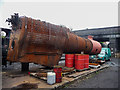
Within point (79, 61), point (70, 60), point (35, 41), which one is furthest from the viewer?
point (70, 60)

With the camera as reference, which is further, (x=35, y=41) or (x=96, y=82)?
(x=35, y=41)

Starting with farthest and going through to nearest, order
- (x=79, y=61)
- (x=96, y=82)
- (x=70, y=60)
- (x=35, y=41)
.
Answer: (x=70, y=60) → (x=79, y=61) → (x=35, y=41) → (x=96, y=82)

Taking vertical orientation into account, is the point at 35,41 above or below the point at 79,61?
above

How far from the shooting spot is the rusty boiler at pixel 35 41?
5.40 meters

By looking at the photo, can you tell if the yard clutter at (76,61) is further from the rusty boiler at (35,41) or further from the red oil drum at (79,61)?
the rusty boiler at (35,41)

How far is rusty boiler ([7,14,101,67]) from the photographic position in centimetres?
540

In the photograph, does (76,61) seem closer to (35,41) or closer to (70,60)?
(70,60)

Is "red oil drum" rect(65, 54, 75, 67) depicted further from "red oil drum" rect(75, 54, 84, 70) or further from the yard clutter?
"red oil drum" rect(75, 54, 84, 70)

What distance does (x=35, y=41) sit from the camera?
573cm

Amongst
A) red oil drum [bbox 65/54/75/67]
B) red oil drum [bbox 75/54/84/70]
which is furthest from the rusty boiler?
red oil drum [bbox 75/54/84/70]

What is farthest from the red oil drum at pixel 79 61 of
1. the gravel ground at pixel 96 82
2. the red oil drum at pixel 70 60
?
the gravel ground at pixel 96 82

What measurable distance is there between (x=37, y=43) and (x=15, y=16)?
6.03ft

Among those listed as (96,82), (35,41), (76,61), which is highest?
(35,41)


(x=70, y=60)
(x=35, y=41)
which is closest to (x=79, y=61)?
(x=70, y=60)
